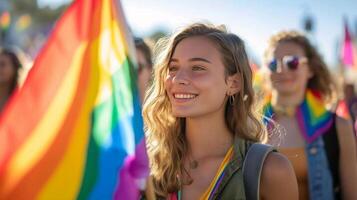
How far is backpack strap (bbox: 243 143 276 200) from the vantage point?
2.54 meters

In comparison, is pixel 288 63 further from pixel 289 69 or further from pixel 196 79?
pixel 196 79

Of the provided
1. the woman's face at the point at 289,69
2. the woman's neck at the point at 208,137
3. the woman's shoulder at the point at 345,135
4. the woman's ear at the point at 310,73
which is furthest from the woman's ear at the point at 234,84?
the woman's ear at the point at 310,73

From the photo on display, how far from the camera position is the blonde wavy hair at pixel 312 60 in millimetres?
4371

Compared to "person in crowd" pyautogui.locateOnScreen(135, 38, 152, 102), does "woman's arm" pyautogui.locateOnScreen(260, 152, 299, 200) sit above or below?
below

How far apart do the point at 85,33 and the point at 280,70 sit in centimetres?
215

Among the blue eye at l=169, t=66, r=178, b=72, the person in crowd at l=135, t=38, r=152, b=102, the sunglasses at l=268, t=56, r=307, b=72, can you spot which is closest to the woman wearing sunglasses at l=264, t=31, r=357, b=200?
the sunglasses at l=268, t=56, r=307, b=72

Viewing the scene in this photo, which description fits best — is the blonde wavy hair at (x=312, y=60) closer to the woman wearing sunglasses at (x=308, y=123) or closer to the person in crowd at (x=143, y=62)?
the woman wearing sunglasses at (x=308, y=123)

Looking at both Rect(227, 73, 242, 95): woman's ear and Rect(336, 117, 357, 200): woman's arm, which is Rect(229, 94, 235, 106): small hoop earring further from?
Rect(336, 117, 357, 200): woman's arm

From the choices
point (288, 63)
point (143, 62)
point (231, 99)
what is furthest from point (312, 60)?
point (231, 99)

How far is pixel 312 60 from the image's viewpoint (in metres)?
4.43


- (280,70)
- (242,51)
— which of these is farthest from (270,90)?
(242,51)

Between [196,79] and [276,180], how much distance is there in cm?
62

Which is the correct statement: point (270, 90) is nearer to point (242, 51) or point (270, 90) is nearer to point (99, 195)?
point (242, 51)

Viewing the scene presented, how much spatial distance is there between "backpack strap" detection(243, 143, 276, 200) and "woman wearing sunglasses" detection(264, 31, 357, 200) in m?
0.70
